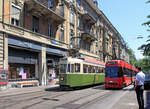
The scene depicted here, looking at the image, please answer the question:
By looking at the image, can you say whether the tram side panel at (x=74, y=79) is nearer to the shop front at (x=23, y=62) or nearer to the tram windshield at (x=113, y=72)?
the tram windshield at (x=113, y=72)

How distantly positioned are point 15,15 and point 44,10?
4.46 metres

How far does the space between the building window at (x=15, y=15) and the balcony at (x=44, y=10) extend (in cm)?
155

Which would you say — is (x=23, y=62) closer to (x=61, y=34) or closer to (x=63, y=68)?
(x=63, y=68)

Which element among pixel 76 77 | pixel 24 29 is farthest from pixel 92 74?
pixel 24 29

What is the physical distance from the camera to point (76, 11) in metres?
34.8

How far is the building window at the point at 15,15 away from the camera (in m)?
20.0

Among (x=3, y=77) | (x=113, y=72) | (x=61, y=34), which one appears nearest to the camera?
(x=3, y=77)

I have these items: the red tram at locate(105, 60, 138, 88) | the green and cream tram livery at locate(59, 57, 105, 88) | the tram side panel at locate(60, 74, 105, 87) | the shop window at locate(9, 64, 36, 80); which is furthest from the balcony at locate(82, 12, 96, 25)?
the red tram at locate(105, 60, 138, 88)

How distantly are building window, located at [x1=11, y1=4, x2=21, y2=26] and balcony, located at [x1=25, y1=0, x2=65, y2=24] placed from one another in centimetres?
155

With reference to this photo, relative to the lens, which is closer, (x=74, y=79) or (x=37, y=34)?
(x=74, y=79)

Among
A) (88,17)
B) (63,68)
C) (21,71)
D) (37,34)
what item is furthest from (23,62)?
(88,17)

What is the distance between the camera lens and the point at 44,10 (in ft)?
78.0

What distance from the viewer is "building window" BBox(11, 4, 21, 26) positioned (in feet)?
65.5

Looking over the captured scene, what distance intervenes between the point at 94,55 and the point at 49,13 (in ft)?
68.5
